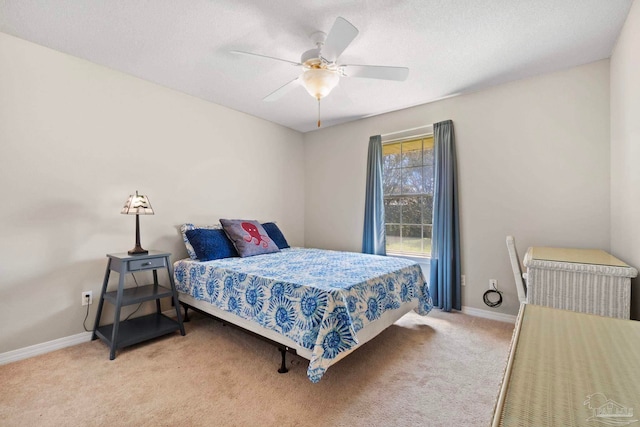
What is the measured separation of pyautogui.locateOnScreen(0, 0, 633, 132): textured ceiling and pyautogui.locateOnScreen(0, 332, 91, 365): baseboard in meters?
2.44

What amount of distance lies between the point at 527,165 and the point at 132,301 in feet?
12.7

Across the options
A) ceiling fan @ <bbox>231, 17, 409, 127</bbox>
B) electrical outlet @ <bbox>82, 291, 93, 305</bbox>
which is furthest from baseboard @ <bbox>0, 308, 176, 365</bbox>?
ceiling fan @ <bbox>231, 17, 409, 127</bbox>

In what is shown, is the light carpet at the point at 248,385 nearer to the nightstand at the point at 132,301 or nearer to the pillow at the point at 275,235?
the nightstand at the point at 132,301

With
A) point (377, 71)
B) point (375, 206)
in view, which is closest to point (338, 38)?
point (377, 71)

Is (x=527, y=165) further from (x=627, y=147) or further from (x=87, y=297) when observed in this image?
(x=87, y=297)

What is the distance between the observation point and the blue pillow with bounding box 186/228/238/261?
2.98 meters

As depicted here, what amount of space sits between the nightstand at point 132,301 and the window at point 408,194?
8.94ft

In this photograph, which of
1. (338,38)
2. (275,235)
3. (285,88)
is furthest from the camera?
(275,235)

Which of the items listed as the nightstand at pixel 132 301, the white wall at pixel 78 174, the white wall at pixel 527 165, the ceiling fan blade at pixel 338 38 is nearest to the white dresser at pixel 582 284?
the white wall at pixel 527 165

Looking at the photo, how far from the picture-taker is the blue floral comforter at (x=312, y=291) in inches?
71.9

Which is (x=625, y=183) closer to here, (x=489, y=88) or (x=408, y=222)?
(x=489, y=88)

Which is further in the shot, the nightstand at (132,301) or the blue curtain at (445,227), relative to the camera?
the blue curtain at (445,227)

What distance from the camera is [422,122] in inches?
141

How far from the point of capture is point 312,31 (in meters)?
2.14
